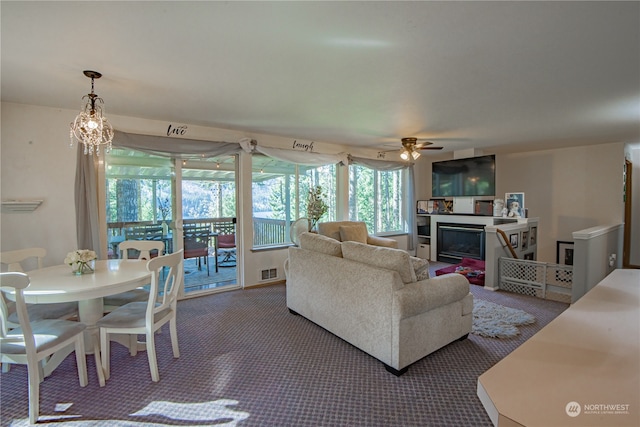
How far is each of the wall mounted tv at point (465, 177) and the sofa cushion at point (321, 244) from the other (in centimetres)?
410

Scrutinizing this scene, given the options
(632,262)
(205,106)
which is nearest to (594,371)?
(205,106)

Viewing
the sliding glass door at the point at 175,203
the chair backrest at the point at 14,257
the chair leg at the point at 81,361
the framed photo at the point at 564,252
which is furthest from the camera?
the framed photo at the point at 564,252

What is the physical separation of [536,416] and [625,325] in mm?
668

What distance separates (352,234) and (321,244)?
180cm

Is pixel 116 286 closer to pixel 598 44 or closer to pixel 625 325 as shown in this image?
pixel 625 325

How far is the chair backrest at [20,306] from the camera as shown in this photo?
175 cm

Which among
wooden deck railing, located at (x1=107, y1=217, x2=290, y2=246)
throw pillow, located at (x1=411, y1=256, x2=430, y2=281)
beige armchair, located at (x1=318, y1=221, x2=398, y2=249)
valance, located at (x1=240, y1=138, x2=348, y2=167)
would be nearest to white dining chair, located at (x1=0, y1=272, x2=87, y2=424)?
wooden deck railing, located at (x1=107, y1=217, x2=290, y2=246)

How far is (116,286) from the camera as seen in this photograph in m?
2.21

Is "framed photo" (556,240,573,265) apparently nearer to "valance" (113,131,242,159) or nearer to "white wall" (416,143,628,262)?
"white wall" (416,143,628,262)

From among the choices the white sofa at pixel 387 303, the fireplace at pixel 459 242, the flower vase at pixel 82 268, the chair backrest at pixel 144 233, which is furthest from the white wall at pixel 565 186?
the flower vase at pixel 82 268

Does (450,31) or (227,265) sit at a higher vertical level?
(450,31)

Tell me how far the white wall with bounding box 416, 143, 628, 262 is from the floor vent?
5383 millimetres

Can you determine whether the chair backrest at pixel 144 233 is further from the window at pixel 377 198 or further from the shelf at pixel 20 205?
the window at pixel 377 198

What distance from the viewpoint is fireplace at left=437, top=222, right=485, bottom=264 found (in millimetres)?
5984
